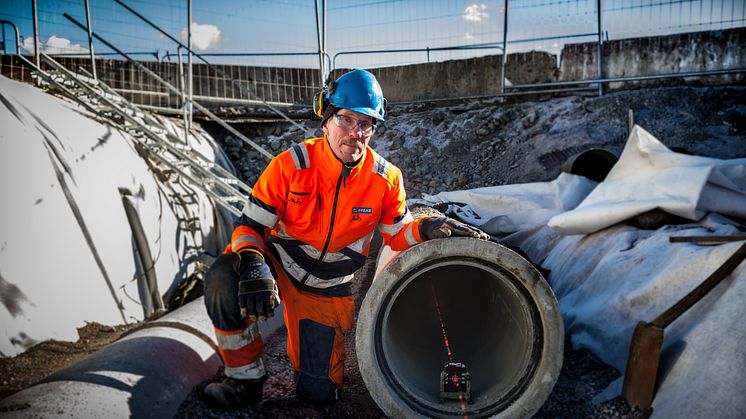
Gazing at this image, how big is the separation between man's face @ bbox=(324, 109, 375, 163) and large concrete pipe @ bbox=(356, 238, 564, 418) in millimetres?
668

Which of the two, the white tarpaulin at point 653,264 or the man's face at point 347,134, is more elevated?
the man's face at point 347,134

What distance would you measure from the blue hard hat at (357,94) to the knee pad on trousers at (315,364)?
1.22 meters

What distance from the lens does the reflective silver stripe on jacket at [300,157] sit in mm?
2805

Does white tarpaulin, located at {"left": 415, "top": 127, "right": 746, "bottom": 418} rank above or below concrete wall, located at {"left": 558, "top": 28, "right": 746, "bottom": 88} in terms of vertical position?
below

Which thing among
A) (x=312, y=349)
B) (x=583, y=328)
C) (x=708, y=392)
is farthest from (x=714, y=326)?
(x=312, y=349)

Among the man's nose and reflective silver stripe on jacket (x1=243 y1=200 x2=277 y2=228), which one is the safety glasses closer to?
the man's nose

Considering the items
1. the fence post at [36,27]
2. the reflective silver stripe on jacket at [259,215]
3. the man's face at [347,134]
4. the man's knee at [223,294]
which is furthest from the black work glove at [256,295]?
the fence post at [36,27]

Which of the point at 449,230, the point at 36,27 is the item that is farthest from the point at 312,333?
the point at 36,27

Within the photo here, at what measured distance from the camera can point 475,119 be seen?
9125 mm

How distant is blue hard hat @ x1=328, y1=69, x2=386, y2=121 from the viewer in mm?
2836

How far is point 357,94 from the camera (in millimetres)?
2840

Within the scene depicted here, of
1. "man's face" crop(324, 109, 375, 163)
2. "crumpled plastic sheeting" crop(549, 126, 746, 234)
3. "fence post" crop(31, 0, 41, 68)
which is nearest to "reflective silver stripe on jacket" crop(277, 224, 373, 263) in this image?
"man's face" crop(324, 109, 375, 163)

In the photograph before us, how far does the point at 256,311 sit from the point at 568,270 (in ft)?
8.46

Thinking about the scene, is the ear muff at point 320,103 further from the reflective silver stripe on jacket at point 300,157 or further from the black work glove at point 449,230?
the black work glove at point 449,230
